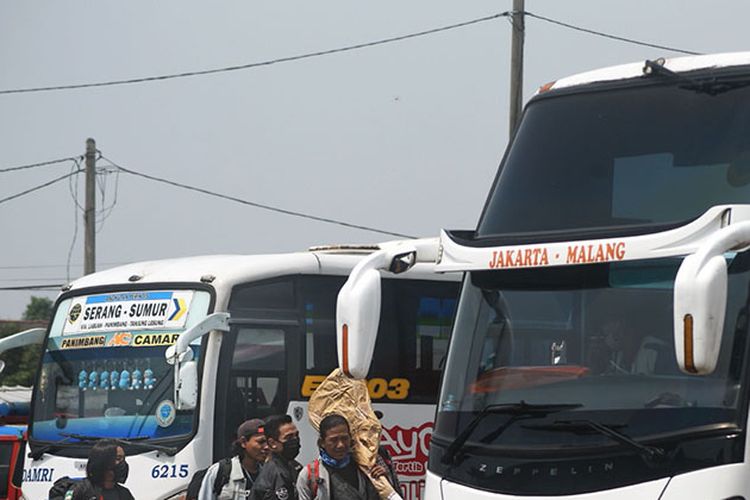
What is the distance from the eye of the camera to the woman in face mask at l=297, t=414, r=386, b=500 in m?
9.42

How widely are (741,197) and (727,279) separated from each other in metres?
0.95

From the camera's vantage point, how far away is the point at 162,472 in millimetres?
14352

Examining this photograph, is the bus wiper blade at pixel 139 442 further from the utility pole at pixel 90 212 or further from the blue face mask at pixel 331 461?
the utility pole at pixel 90 212

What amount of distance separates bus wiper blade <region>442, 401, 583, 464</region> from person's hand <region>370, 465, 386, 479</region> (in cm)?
199

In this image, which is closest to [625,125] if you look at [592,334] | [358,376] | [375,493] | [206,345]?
[592,334]

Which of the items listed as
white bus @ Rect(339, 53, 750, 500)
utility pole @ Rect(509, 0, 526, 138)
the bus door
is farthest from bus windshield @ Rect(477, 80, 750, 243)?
utility pole @ Rect(509, 0, 526, 138)

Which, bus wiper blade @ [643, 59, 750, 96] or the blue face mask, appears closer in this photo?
bus wiper blade @ [643, 59, 750, 96]

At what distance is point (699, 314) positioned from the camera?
6.36 metres

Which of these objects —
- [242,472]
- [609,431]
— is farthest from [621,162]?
[242,472]

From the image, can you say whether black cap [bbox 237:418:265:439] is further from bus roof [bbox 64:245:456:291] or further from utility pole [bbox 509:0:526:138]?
utility pole [bbox 509:0:526:138]

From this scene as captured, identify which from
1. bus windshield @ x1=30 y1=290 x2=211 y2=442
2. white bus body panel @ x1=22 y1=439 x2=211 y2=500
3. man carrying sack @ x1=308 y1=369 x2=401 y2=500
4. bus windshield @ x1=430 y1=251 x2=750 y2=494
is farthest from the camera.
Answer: bus windshield @ x1=30 y1=290 x2=211 y2=442

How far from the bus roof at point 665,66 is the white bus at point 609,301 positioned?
1cm

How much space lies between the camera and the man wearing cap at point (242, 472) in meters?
11.1

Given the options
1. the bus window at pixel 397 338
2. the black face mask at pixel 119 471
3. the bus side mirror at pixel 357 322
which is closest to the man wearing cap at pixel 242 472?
the black face mask at pixel 119 471
